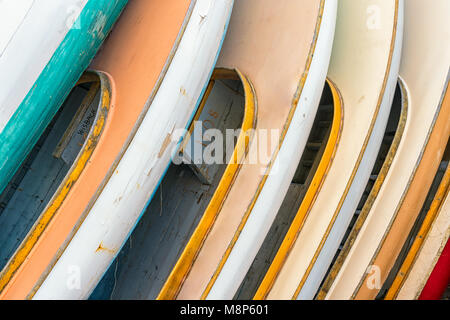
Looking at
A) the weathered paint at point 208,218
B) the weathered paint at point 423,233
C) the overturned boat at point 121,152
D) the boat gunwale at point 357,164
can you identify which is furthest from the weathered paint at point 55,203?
the weathered paint at point 423,233

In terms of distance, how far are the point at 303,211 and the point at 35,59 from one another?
1346 mm

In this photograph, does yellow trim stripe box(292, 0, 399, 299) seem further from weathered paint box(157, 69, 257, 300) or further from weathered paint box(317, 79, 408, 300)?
weathered paint box(157, 69, 257, 300)

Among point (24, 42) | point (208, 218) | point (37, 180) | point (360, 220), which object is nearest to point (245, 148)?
point (208, 218)

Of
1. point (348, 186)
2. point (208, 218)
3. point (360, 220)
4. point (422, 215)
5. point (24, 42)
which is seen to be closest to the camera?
point (24, 42)

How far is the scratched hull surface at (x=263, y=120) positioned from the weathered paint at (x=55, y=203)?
543 millimetres

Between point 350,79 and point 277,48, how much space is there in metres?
0.46

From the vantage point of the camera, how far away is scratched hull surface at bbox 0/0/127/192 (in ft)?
4.85

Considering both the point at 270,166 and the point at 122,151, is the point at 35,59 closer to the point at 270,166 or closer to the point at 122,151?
the point at 122,151

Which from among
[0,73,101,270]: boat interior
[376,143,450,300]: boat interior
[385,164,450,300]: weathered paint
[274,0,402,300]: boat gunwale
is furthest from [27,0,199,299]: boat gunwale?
[376,143,450,300]: boat interior

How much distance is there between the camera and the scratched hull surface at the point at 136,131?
1520 millimetres

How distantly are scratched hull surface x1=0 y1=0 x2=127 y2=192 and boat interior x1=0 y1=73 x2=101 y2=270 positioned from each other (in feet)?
1.87

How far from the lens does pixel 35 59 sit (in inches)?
60.3

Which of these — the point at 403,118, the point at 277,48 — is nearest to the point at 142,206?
the point at 277,48
